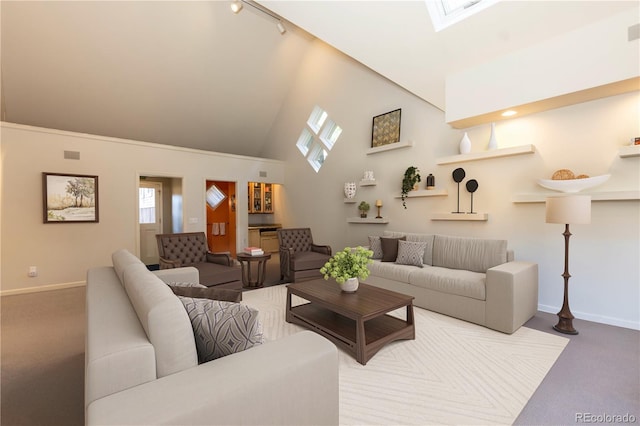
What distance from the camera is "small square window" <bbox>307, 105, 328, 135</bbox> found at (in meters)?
6.98

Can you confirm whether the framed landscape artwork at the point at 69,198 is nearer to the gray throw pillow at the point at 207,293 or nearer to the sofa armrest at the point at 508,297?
the gray throw pillow at the point at 207,293

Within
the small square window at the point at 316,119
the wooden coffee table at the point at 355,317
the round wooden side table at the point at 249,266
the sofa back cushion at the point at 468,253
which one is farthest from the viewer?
the small square window at the point at 316,119

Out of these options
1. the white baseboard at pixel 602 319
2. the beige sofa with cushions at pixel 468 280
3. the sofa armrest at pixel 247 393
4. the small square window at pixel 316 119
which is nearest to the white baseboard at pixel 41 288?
the beige sofa with cushions at pixel 468 280

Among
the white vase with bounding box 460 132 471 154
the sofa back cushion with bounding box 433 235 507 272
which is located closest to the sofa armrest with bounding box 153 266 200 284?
the sofa back cushion with bounding box 433 235 507 272

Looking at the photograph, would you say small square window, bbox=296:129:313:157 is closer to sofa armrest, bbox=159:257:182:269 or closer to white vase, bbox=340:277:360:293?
sofa armrest, bbox=159:257:182:269

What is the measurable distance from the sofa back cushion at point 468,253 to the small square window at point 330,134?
131 inches

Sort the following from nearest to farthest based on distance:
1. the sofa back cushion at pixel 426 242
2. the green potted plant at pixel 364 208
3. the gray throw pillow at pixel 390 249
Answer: the sofa back cushion at pixel 426 242 < the gray throw pillow at pixel 390 249 < the green potted plant at pixel 364 208

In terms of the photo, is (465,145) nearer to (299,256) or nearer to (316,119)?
(299,256)

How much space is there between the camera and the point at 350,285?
3012mm

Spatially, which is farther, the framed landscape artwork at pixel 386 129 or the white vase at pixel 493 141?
the framed landscape artwork at pixel 386 129

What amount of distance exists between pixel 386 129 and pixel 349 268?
131 inches

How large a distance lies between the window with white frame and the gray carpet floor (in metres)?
4.99

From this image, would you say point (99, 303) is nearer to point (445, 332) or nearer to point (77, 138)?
point (445, 332)

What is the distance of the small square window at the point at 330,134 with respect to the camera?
21.6ft
